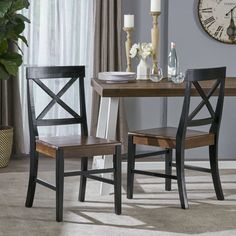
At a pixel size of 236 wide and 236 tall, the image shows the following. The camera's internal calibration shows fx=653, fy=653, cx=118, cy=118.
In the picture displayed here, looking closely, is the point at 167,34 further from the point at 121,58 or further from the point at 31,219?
the point at 31,219

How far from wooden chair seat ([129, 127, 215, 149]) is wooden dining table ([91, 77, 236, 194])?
20cm

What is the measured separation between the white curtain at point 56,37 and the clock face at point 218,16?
1042 millimetres

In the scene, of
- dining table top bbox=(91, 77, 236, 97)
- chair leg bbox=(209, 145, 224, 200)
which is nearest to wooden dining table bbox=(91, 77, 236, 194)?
dining table top bbox=(91, 77, 236, 97)

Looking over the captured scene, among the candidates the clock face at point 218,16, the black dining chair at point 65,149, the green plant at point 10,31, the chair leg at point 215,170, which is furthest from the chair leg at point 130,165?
the clock face at point 218,16

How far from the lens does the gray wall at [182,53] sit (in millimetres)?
6082

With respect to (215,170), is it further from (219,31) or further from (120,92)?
(219,31)

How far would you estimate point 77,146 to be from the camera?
13.3 ft

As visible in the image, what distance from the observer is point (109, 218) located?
163 inches

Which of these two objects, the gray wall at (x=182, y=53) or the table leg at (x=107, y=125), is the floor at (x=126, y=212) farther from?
the gray wall at (x=182, y=53)

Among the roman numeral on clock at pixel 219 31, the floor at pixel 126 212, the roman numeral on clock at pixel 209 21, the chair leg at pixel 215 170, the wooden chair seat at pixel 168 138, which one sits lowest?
the floor at pixel 126 212

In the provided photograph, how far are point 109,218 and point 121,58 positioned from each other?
7.62 feet

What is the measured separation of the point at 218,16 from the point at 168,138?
208 cm

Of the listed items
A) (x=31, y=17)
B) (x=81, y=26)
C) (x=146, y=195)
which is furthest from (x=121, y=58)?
(x=146, y=195)

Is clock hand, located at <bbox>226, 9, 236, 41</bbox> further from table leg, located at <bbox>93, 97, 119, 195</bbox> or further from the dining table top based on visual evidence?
table leg, located at <bbox>93, 97, 119, 195</bbox>
